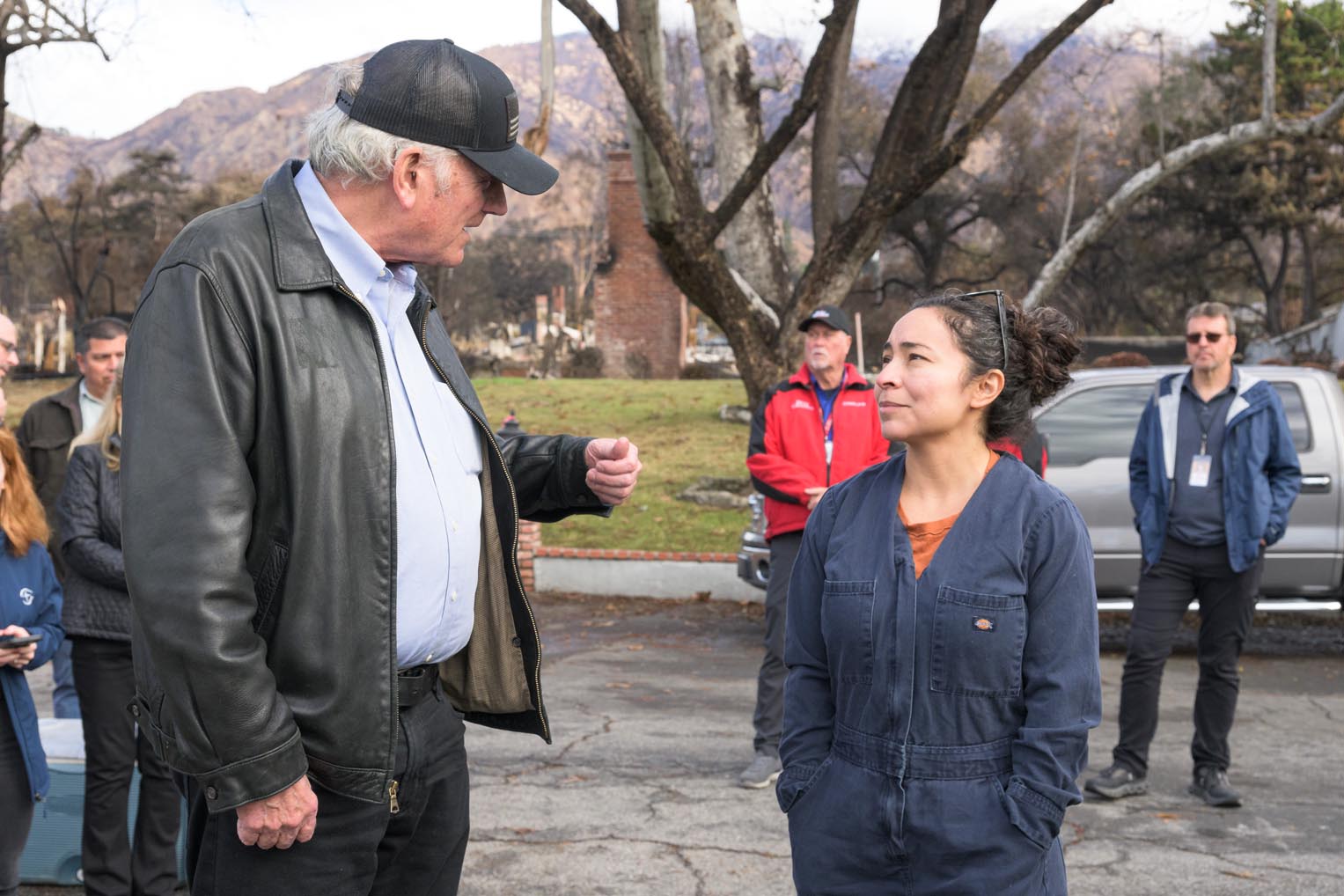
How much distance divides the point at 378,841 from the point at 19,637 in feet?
6.49

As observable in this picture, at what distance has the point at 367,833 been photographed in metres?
2.47

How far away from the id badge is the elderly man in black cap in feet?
14.8

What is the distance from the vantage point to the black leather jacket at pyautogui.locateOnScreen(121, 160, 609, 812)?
7.20 ft

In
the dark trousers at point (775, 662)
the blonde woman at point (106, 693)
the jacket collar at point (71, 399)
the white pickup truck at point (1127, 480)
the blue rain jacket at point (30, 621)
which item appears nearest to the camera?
the blue rain jacket at point (30, 621)

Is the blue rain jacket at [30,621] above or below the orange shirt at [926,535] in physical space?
below

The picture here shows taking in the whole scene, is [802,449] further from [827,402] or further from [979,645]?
[979,645]

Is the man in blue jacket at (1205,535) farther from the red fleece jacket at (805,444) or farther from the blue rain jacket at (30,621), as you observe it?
the blue rain jacket at (30,621)

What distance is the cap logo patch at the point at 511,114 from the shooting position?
262cm

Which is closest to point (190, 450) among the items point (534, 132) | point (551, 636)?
point (551, 636)

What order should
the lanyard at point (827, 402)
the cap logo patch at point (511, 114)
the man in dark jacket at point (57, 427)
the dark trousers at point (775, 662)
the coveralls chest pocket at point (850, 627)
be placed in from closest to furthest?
1. the cap logo patch at point (511, 114)
2. the coveralls chest pocket at point (850, 627)
3. the man in dark jacket at point (57, 427)
4. the dark trousers at point (775, 662)
5. the lanyard at point (827, 402)

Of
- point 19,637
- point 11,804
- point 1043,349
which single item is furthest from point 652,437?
point 1043,349

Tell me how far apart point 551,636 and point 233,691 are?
8422mm

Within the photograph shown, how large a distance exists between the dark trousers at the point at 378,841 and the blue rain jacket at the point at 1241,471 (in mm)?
4487

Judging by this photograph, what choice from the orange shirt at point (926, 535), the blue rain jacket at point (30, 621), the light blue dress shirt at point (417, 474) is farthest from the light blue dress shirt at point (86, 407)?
the orange shirt at point (926, 535)
